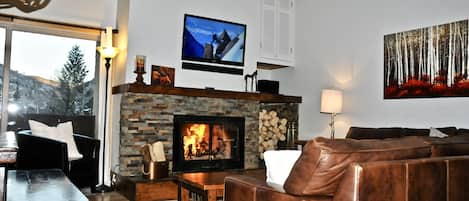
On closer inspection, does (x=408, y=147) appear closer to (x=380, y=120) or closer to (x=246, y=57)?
(x=380, y=120)

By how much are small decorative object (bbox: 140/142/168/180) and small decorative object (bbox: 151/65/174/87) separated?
812 mm

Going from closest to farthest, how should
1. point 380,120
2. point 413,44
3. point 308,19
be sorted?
point 413,44 → point 380,120 → point 308,19

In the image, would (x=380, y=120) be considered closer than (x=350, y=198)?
No

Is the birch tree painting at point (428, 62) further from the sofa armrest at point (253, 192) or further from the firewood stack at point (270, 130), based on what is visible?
the sofa armrest at point (253, 192)

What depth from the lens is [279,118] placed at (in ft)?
21.0

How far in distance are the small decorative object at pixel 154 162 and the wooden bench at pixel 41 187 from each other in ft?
4.69

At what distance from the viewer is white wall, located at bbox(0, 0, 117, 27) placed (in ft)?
15.9

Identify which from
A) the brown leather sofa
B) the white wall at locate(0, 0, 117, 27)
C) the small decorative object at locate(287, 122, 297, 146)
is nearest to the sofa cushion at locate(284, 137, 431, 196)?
the brown leather sofa

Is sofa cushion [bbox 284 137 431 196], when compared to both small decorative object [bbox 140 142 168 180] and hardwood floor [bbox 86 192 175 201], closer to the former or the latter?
small decorative object [bbox 140 142 168 180]

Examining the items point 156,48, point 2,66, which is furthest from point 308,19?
point 2,66

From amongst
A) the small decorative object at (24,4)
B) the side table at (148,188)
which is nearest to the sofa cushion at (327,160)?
the small decorative object at (24,4)

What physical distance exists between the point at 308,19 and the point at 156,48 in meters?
2.40

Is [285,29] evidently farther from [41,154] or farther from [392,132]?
[41,154]

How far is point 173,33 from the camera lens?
516 centimetres
